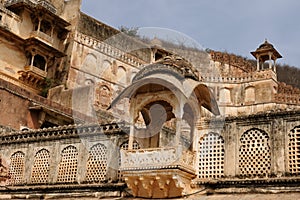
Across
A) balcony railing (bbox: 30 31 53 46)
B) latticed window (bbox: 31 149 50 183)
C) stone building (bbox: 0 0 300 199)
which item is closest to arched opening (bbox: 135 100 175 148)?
stone building (bbox: 0 0 300 199)

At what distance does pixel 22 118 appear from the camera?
19.5m

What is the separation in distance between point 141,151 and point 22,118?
33.8ft

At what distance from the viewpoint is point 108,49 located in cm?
3356

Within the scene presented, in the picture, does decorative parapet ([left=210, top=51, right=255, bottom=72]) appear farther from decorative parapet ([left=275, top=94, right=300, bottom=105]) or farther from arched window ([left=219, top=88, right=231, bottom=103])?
decorative parapet ([left=275, top=94, right=300, bottom=105])

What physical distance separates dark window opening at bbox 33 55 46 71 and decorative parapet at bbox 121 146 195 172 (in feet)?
67.2

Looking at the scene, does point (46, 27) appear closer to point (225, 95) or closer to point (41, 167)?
point (225, 95)

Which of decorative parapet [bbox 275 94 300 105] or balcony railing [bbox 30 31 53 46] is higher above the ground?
balcony railing [bbox 30 31 53 46]

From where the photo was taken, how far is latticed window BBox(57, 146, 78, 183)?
42.4ft

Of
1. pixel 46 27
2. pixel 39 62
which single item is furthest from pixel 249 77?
pixel 39 62

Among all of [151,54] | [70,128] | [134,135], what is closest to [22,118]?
[70,128]

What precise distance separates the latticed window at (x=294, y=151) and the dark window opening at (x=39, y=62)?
74.7 feet

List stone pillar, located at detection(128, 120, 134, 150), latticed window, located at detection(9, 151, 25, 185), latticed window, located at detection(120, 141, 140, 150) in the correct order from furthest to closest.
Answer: latticed window, located at detection(9, 151, 25, 185), latticed window, located at detection(120, 141, 140, 150), stone pillar, located at detection(128, 120, 134, 150)

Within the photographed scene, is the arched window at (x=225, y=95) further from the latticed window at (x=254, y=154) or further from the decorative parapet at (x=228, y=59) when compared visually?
the latticed window at (x=254, y=154)

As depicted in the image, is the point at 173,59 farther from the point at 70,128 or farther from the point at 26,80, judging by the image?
the point at 26,80
